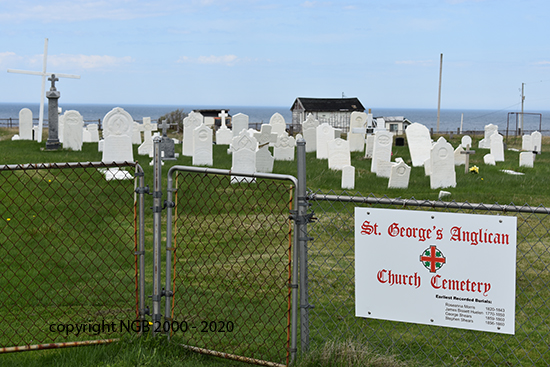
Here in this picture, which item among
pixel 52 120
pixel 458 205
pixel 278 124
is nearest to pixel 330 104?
pixel 278 124

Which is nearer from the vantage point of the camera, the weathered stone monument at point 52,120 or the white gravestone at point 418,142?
the weathered stone monument at point 52,120

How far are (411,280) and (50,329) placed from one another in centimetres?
317

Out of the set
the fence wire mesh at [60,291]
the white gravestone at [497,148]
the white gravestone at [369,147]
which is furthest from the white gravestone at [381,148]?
the fence wire mesh at [60,291]

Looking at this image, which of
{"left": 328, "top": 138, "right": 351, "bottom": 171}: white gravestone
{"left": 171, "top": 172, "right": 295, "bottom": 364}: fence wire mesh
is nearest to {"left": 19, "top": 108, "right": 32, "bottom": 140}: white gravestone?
{"left": 328, "top": 138, "right": 351, "bottom": 171}: white gravestone

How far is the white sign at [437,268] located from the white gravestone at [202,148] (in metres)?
12.7

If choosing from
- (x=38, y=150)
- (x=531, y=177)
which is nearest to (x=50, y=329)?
(x=531, y=177)

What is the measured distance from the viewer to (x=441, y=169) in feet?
45.7

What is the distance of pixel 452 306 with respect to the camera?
3596 millimetres

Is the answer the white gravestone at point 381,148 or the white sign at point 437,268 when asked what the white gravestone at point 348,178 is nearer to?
the white gravestone at point 381,148

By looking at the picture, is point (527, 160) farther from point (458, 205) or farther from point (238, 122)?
point (458, 205)

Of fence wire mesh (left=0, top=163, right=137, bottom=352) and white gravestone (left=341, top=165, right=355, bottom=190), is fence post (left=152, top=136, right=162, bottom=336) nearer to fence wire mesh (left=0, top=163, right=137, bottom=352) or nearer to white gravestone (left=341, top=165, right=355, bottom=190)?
fence wire mesh (left=0, top=163, right=137, bottom=352)

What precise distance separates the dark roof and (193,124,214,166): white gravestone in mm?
32637

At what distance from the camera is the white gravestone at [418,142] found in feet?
62.9

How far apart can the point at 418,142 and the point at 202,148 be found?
8.01 m
